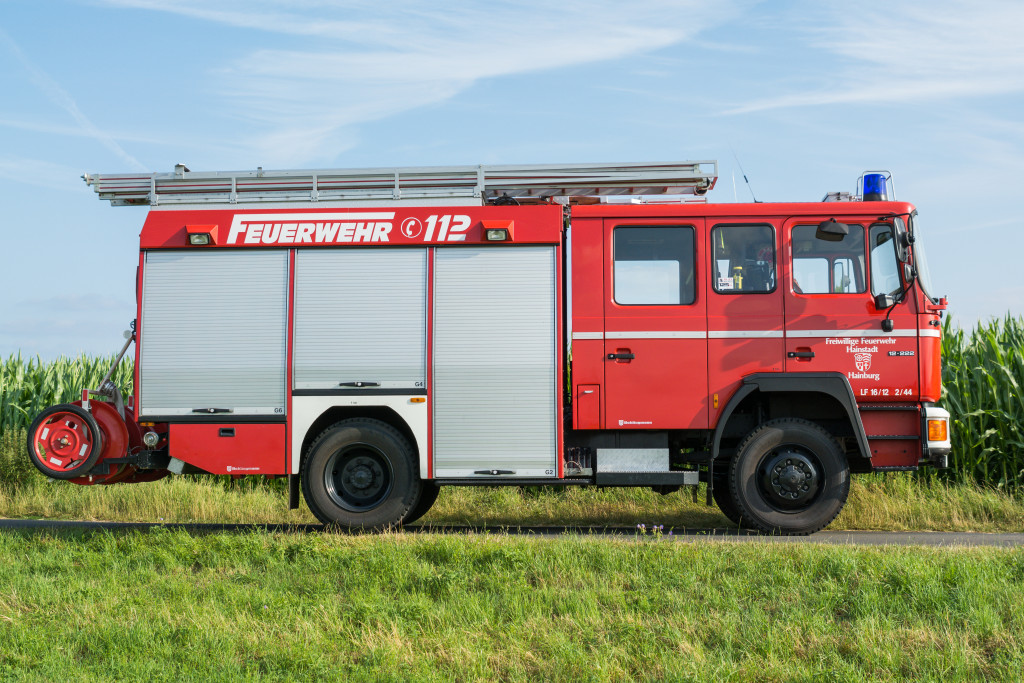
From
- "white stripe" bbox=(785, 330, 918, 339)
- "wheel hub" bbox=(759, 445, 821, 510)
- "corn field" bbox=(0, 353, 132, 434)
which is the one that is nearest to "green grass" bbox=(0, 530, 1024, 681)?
"wheel hub" bbox=(759, 445, 821, 510)

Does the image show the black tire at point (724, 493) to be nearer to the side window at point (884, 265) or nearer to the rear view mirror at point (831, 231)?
the side window at point (884, 265)

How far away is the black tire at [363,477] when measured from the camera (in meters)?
9.38

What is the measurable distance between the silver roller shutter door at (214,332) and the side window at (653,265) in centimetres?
349

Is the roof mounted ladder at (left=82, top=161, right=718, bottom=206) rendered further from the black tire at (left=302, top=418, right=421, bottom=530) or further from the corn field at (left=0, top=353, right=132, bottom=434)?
the corn field at (left=0, top=353, right=132, bottom=434)

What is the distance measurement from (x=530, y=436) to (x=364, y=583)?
2.80m

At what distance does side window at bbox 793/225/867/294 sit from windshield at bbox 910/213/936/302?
51cm

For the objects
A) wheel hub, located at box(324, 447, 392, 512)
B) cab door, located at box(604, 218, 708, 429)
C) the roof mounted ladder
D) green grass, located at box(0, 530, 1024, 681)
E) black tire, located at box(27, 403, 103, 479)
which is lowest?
green grass, located at box(0, 530, 1024, 681)

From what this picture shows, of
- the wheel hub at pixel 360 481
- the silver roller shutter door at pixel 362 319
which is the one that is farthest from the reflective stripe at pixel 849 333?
the wheel hub at pixel 360 481

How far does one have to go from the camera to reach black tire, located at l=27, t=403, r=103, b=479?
31.0 feet

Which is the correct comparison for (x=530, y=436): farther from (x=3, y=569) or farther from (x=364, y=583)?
(x=3, y=569)

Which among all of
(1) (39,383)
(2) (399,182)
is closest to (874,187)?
(2) (399,182)

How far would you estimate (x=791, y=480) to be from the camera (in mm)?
9156

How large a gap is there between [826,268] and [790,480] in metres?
2.20

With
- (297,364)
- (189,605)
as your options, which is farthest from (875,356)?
(189,605)
